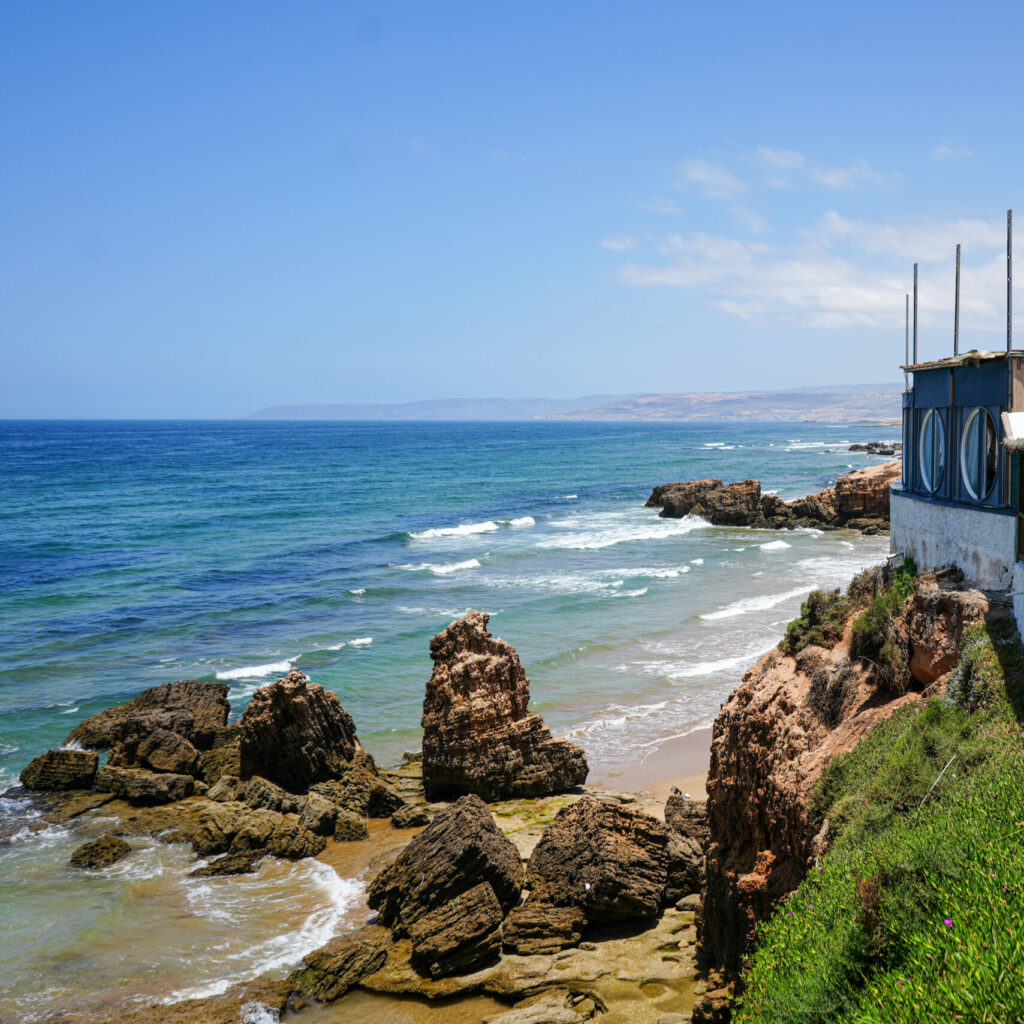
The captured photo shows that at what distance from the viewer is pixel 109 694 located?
2367 centimetres

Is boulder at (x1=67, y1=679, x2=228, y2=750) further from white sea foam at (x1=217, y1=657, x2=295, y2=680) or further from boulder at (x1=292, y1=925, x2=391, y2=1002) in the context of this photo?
boulder at (x1=292, y1=925, x2=391, y2=1002)

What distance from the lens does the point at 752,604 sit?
3228 cm

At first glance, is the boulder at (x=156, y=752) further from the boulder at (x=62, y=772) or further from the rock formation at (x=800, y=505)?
the rock formation at (x=800, y=505)

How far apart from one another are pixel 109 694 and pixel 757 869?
19169 mm

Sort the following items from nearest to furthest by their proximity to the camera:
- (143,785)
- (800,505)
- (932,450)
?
1. (932,450)
2. (143,785)
3. (800,505)

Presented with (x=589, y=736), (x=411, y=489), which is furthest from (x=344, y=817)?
(x=411, y=489)

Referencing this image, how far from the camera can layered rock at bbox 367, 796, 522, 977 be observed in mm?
11445

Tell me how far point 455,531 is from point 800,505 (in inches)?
826

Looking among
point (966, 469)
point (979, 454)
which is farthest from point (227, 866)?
point (979, 454)

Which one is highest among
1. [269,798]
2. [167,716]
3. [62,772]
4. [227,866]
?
[167,716]

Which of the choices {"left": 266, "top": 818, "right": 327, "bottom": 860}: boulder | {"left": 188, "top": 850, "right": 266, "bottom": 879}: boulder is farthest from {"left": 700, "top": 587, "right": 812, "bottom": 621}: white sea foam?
{"left": 188, "top": 850, "right": 266, "bottom": 879}: boulder

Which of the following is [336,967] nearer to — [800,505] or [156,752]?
[156,752]

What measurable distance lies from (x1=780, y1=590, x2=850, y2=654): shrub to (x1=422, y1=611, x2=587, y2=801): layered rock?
230 inches

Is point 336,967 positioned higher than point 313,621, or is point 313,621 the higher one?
point 313,621
